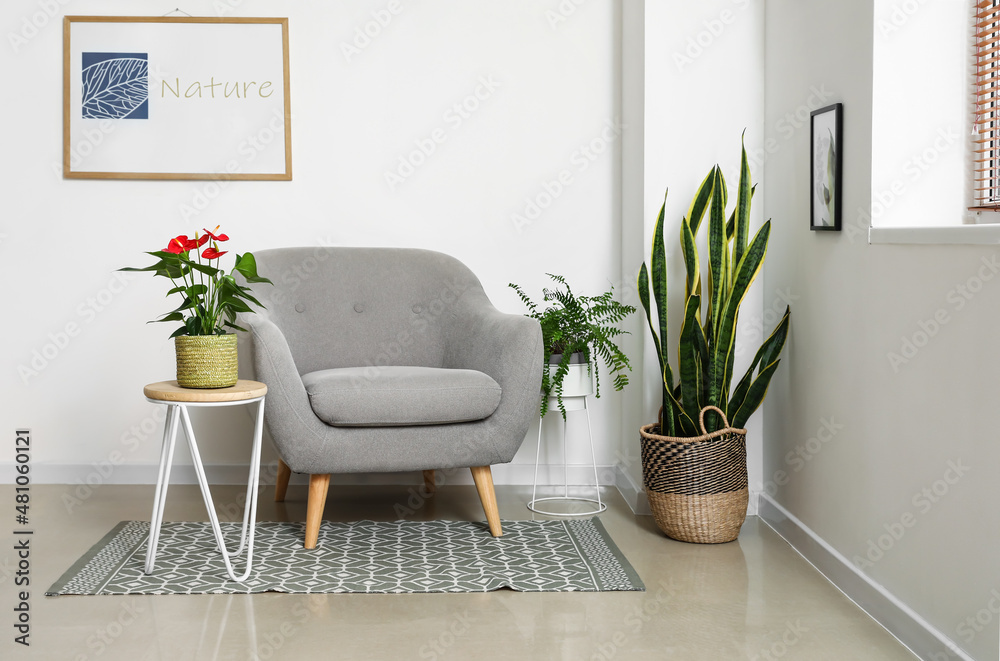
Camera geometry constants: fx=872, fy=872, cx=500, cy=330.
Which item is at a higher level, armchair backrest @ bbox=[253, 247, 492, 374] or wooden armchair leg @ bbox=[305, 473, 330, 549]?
armchair backrest @ bbox=[253, 247, 492, 374]

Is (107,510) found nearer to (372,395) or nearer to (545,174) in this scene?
(372,395)

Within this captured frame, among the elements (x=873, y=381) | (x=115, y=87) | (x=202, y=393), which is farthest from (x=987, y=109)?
(x=115, y=87)

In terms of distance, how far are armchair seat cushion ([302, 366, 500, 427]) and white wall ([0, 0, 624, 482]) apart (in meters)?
0.95

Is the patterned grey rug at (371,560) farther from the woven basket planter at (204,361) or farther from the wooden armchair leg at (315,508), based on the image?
the woven basket planter at (204,361)

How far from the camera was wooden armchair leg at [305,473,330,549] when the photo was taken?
2.63 m

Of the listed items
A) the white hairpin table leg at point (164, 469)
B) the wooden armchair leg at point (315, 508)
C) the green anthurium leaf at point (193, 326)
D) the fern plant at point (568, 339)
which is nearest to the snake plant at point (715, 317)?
the fern plant at point (568, 339)

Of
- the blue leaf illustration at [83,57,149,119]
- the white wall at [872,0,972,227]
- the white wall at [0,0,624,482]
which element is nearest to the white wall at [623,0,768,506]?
the white wall at [0,0,624,482]

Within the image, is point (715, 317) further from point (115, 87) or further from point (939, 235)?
point (115, 87)

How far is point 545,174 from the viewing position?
353 centimetres

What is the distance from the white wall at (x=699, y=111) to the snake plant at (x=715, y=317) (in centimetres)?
22

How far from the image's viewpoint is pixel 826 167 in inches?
97.6

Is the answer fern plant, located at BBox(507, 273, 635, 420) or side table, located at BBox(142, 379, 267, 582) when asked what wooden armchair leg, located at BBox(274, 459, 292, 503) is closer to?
side table, located at BBox(142, 379, 267, 582)

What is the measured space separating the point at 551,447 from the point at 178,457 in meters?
1.51

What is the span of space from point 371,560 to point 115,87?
85.4 inches
